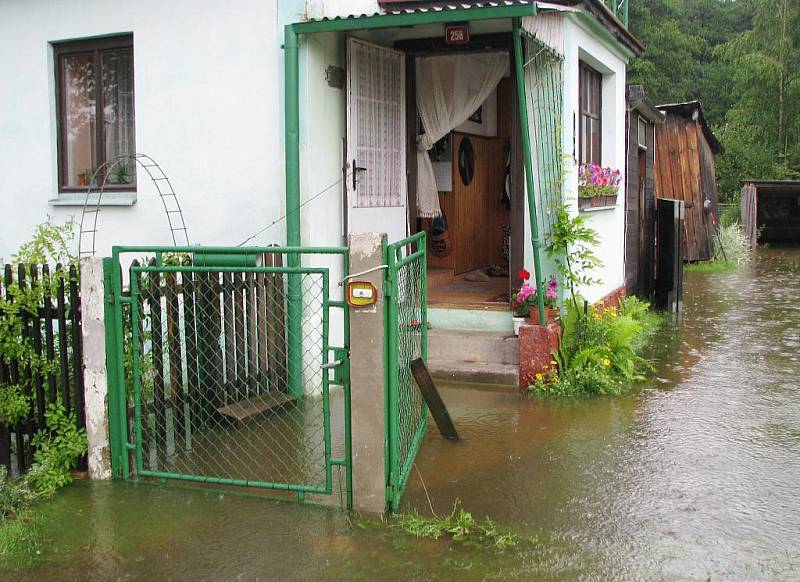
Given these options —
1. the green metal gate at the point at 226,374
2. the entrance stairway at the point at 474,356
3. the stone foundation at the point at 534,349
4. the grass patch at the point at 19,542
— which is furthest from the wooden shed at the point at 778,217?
the grass patch at the point at 19,542

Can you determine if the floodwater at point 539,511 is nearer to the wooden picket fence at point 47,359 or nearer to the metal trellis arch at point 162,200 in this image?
the wooden picket fence at point 47,359

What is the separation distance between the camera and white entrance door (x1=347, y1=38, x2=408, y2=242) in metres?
7.68

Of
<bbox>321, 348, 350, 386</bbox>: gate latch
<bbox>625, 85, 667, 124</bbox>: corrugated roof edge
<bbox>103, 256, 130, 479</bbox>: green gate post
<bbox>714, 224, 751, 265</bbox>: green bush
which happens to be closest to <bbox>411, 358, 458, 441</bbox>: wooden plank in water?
<bbox>321, 348, 350, 386</bbox>: gate latch

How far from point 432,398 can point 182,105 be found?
12.5 ft

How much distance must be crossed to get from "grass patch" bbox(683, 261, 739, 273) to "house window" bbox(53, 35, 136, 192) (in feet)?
38.4

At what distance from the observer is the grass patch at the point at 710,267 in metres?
16.8

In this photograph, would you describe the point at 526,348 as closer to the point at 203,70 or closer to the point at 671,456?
the point at 671,456

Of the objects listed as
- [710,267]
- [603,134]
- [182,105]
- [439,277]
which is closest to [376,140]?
[182,105]

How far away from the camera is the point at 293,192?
7.12 m

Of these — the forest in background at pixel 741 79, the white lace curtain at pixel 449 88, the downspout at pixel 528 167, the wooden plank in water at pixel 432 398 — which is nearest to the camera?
the wooden plank in water at pixel 432 398

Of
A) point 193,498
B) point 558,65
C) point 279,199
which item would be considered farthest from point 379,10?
point 193,498

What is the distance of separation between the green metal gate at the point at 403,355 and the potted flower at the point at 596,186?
324 cm

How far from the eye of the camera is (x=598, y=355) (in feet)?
24.6

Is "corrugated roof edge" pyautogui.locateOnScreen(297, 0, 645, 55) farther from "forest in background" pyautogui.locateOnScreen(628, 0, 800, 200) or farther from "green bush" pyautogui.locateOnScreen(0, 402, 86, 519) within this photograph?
"forest in background" pyautogui.locateOnScreen(628, 0, 800, 200)
